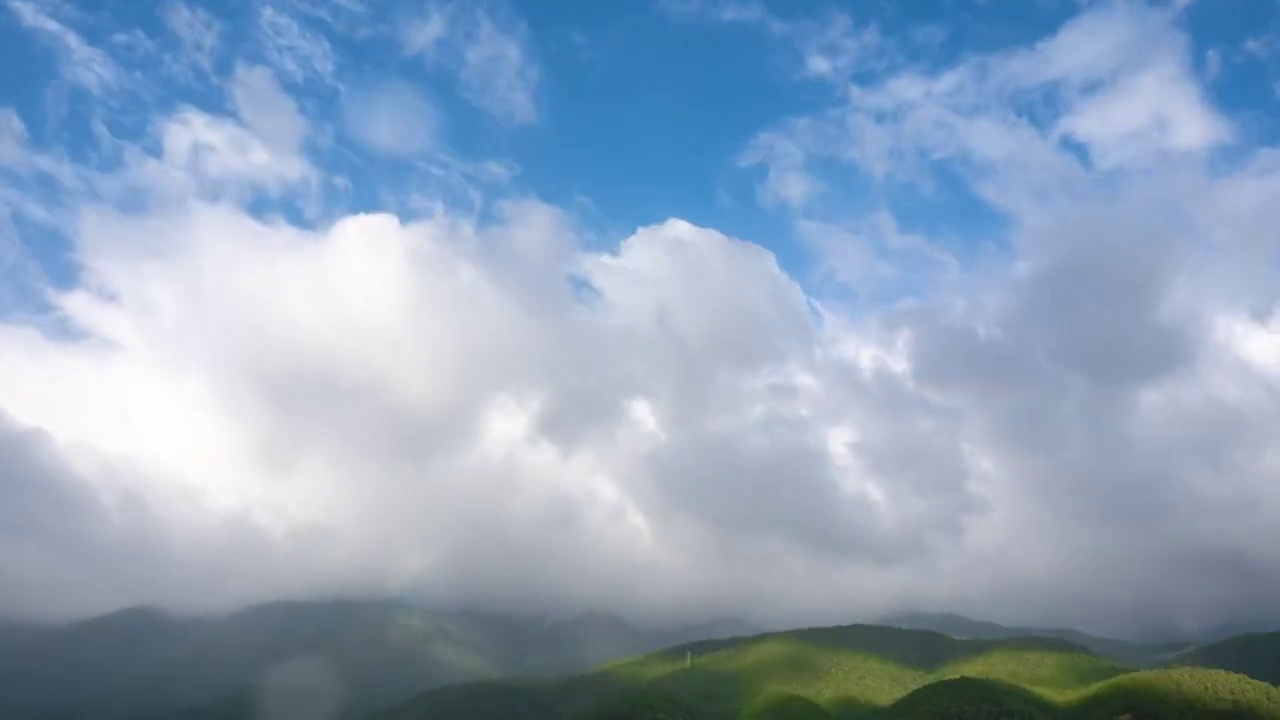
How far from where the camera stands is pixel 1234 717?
650 feet
